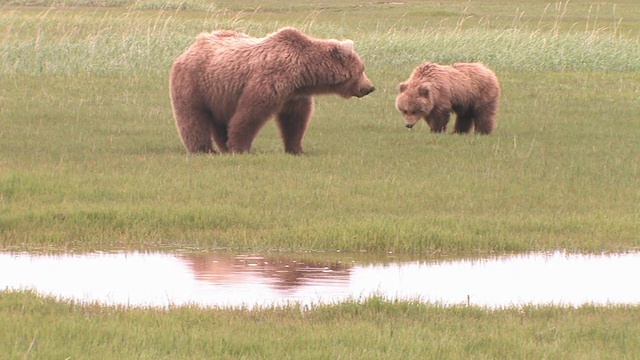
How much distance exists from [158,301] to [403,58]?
71.7 feet

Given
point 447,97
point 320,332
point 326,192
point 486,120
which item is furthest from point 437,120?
point 320,332

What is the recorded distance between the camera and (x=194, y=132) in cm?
1534

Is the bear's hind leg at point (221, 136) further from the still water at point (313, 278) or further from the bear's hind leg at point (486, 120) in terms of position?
the still water at point (313, 278)

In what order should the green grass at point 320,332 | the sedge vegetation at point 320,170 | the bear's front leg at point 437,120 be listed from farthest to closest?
the bear's front leg at point 437,120 < the sedge vegetation at point 320,170 < the green grass at point 320,332

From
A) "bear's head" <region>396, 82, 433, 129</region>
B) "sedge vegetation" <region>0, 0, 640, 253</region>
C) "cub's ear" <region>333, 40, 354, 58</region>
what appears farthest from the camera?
"bear's head" <region>396, 82, 433, 129</region>

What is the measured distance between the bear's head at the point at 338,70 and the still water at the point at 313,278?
18.4 ft

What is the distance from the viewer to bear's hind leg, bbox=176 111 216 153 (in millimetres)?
15344

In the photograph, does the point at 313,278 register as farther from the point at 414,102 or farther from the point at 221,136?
the point at 414,102

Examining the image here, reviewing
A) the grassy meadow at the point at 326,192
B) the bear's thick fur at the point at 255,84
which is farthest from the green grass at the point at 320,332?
the bear's thick fur at the point at 255,84

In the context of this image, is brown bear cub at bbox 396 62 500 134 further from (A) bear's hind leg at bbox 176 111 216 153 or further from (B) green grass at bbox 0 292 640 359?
(B) green grass at bbox 0 292 640 359

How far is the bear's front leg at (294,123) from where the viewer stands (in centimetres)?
1540

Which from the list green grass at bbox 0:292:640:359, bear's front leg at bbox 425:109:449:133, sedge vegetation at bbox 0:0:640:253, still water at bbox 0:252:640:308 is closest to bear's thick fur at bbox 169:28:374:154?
sedge vegetation at bbox 0:0:640:253

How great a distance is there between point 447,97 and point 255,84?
4.27 meters

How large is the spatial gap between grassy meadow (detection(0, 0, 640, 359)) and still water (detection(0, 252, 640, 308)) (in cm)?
44
